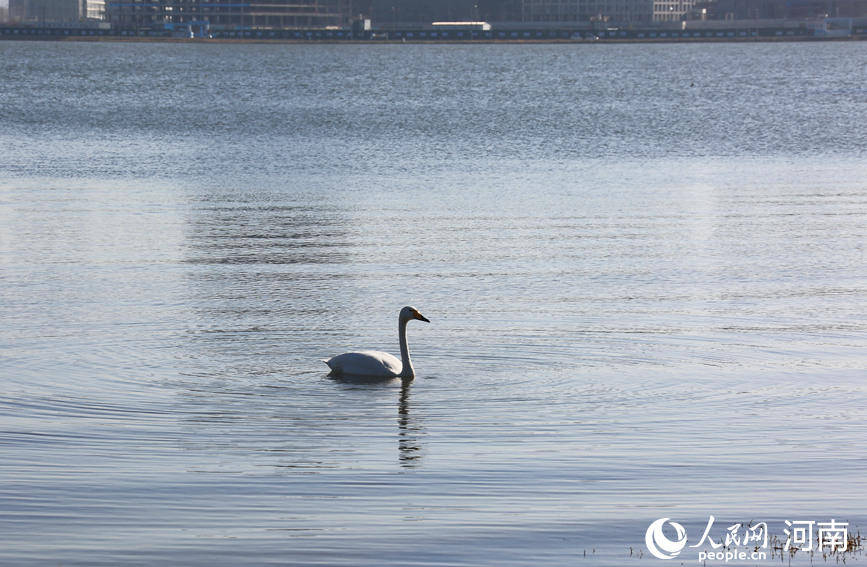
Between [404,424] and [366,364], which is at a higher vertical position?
[366,364]

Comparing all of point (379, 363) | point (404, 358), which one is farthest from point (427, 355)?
point (379, 363)

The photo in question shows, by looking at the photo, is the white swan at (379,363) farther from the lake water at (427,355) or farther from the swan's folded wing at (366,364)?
the lake water at (427,355)

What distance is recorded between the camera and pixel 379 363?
54.4 ft

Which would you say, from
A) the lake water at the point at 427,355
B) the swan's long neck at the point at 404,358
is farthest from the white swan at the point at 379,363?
the lake water at the point at 427,355

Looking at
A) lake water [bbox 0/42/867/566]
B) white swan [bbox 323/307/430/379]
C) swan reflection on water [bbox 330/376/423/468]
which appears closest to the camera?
lake water [bbox 0/42/867/566]

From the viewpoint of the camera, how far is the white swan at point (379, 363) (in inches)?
655

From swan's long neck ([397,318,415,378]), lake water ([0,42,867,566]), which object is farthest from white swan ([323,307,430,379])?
lake water ([0,42,867,566])

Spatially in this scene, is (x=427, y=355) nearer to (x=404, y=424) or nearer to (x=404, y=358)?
(x=404, y=358)

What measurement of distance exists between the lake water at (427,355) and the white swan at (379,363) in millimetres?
268

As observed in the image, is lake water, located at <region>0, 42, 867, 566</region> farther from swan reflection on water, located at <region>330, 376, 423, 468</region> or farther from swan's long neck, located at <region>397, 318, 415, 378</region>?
swan's long neck, located at <region>397, 318, 415, 378</region>

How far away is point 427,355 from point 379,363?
1707 mm

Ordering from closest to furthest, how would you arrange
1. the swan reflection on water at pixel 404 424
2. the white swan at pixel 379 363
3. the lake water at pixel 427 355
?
the lake water at pixel 427 355, the swan reflection on water at pixel 404 424, the white swan at pixel 379 363

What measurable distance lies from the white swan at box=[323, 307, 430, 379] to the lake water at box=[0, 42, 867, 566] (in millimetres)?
268

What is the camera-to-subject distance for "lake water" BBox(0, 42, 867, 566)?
1128cm
